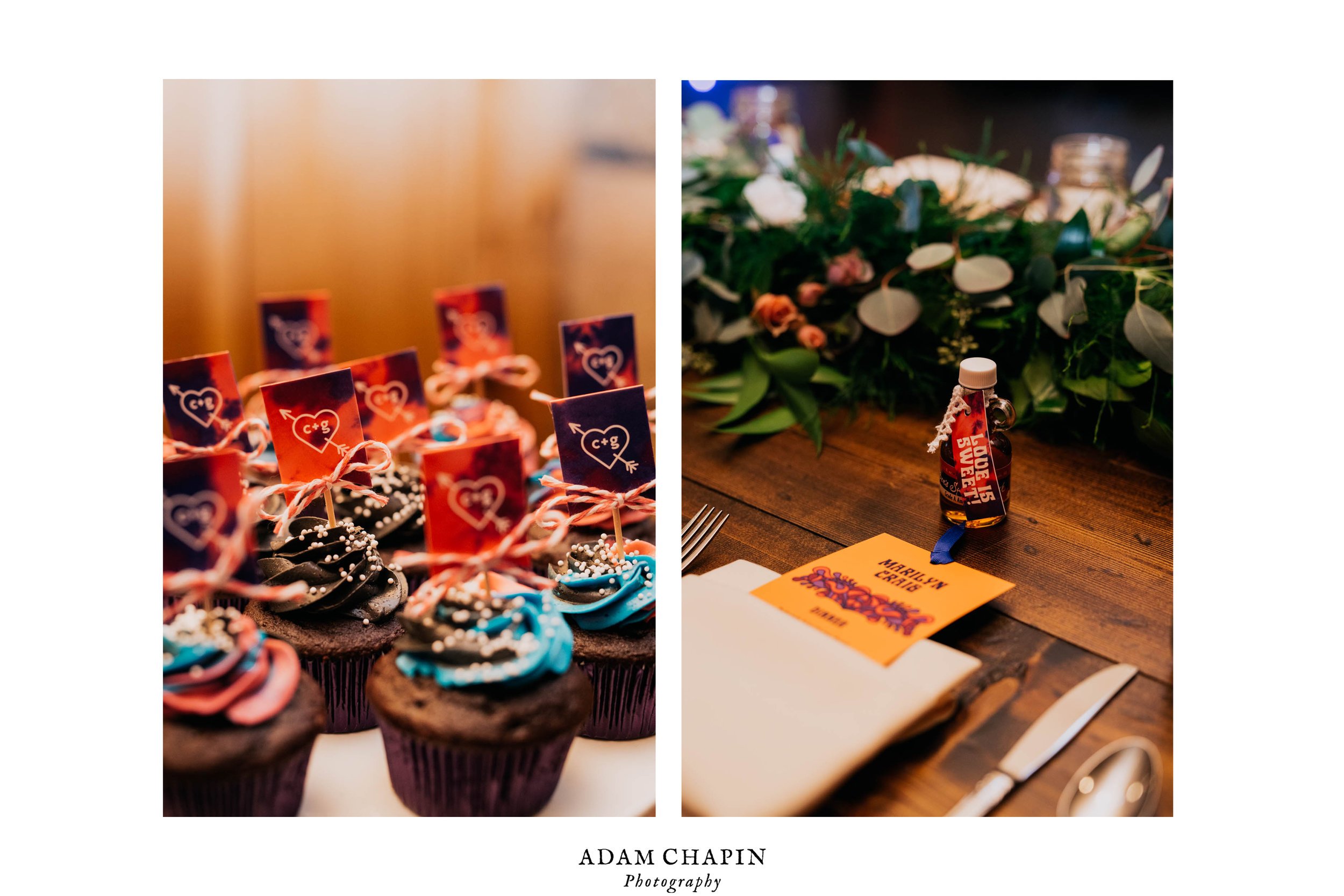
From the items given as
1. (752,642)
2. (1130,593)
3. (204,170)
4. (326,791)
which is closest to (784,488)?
(752,642)

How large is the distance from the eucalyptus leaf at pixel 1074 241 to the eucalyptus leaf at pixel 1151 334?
15 cm

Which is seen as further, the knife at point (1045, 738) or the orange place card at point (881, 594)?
the orange place card at point (881, 594)

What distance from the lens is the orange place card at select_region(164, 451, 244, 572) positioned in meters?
0.80

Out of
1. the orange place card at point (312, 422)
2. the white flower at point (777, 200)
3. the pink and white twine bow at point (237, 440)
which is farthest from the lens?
the white flower at point (777, 200)

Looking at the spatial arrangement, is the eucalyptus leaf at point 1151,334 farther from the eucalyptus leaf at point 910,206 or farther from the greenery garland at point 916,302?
the eucalyptus leaf at point 910,206

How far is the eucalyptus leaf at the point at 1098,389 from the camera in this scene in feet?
4.12

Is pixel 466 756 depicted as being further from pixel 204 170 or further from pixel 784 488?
pixel 204 170

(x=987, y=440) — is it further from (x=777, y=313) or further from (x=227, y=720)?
(x=227, y=720)

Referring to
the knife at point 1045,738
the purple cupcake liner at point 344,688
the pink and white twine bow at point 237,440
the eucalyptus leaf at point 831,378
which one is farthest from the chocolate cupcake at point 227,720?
the eucalyptus leaf at point 831,378

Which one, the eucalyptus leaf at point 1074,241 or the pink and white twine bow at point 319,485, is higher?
the eucalyptus leaf at point 1074,241

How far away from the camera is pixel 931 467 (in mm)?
1275

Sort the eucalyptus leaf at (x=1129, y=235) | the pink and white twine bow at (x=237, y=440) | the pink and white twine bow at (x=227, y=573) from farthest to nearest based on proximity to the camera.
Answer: the eucalyptus leaf at (x=1129, y=235)
the pink and white twine bow at (x=237, y=440)
the pink and white twine bow at (x=227, y=573)

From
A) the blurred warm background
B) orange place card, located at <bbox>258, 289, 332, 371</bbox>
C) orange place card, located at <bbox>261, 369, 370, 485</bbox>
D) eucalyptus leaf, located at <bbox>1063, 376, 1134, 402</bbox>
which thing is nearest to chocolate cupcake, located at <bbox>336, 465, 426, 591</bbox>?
orange place card, located at <bbox>261, 369, 370, 485</bbox>

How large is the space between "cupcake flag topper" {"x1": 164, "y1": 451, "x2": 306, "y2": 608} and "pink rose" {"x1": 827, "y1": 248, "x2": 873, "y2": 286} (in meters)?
0.98
